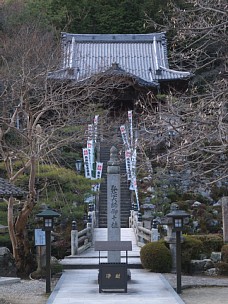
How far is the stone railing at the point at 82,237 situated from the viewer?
1936cm

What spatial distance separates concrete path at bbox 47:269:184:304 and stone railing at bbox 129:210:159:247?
2.30 meters

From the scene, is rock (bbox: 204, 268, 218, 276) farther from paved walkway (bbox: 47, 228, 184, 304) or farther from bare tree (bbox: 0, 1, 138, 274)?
bare tree (bbox: 0, 1, 138, 274)

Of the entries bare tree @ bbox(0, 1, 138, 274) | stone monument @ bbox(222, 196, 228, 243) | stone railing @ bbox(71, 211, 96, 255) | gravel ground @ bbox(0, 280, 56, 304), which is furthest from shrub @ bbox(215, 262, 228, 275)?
bare tree @ bbox(0, 1, 138, 274)

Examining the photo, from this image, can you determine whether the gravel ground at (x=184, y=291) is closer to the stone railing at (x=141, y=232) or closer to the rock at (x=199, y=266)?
the rock at (x=199, y=266)

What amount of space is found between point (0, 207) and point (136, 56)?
22305 millimetres

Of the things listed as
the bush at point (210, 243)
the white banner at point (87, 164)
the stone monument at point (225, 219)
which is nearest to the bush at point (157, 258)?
the bush at point (210, 243)

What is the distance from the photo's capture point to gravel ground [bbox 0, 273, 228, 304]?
12.7 m

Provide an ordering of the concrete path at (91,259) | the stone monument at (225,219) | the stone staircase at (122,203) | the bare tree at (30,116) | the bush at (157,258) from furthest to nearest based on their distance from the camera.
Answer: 1. the stone staircase at (122,203)
2. the stone monument at (225,219)
3. the concrete path at (91,259)
4. the bush at (157,258)
5. the bare tree at (30,116)

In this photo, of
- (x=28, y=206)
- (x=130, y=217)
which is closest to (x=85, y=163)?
(x=130, y=217)

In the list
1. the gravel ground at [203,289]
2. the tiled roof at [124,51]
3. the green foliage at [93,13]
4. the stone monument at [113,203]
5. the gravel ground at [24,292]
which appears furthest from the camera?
the green foliage at [93,13]

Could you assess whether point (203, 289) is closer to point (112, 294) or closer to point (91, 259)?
point (112, 294)

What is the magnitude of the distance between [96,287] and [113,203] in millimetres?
2324

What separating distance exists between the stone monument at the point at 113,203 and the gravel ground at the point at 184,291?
5.67ft

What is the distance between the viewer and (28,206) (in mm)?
15922
